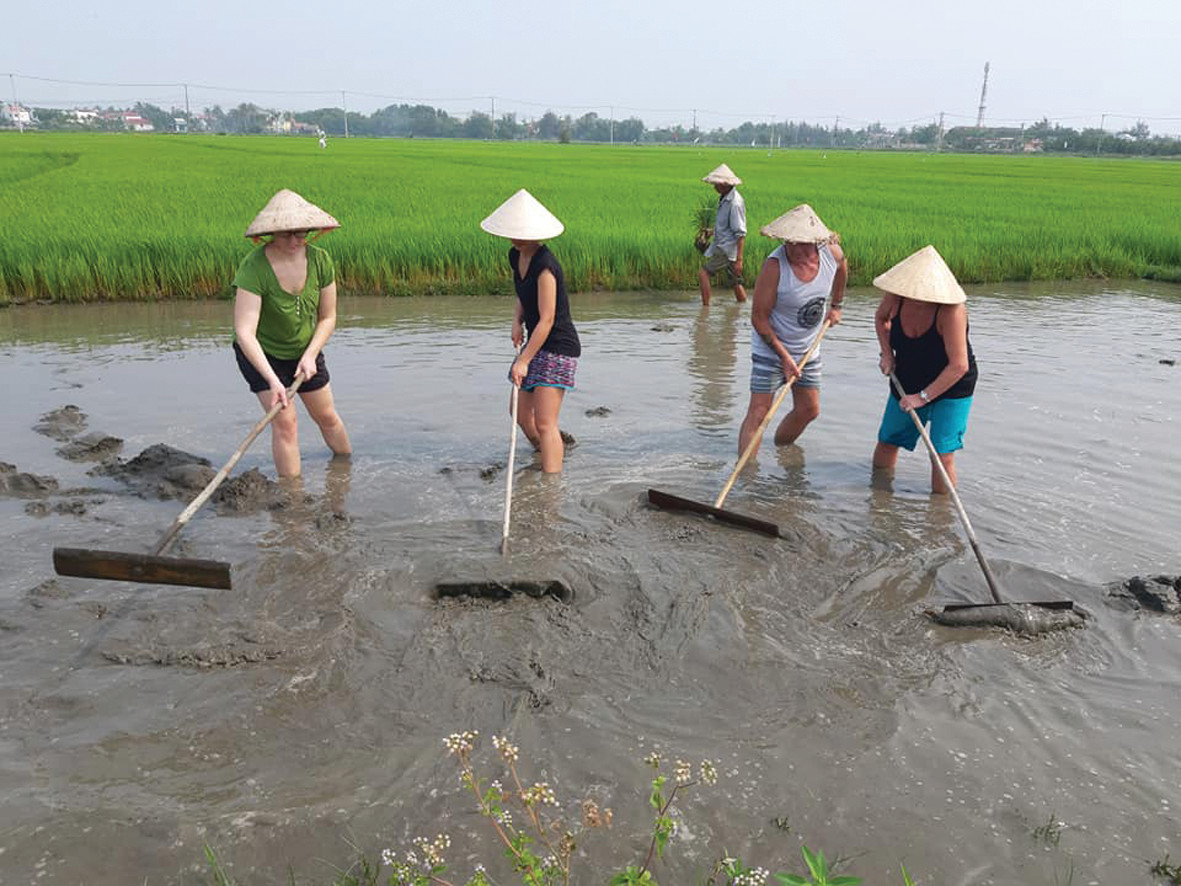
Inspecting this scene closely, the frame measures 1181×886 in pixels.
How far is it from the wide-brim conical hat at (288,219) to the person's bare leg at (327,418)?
961 millimetres

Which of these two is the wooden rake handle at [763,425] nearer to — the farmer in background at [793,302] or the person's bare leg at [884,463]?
the farmer in background at [793,302]

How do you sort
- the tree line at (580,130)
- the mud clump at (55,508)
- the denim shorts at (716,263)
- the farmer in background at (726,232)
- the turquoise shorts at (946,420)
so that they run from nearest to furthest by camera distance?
1. the mud clump at (55,508)
2. the turquoise shorts at (946,420)
3. the farmer in background at (726,232)
4. the denim shorts at (716,263)
5. the tree line at (580,130)

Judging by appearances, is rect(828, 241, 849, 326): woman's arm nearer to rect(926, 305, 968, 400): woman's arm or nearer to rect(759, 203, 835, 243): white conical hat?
rect(759, 203, 835, 243): white conical hat

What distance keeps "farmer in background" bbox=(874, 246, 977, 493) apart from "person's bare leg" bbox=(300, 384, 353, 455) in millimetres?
2845

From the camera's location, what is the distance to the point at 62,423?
5.58 metres

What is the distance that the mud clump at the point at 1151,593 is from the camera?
3.52 meters

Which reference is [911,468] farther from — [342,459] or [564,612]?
[342,459]

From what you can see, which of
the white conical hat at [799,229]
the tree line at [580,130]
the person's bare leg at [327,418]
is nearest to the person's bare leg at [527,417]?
the person's bare leg at [327,418]

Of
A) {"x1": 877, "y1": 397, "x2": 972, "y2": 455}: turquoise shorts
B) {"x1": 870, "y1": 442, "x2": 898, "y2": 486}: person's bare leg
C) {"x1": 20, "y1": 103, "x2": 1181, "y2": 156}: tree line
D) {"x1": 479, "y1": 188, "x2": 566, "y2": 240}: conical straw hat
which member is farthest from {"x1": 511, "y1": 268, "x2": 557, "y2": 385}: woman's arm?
{"x1": 20, "y1": 103, "x2": 1181, "y2": 156}: tree line

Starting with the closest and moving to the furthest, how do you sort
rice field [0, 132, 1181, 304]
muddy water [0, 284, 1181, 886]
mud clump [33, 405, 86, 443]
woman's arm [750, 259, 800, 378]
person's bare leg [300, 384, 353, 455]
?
muddy water [0, 284, 1181, 886]
woman's arm [750, 259, 800, 378]
person's bare leg [300, 384, 353, 455]
mud clump [33, 405, 86, 443]
rice field [0, 132, 1181, 304]

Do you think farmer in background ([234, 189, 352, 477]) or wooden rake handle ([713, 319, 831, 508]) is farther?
wooden rake handle ([713, 319, 831, 508])

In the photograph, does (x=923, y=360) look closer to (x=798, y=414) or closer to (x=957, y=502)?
(x=957, y=502)

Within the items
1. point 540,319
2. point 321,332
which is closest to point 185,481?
point 321,332

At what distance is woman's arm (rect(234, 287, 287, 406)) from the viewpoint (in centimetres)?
406
